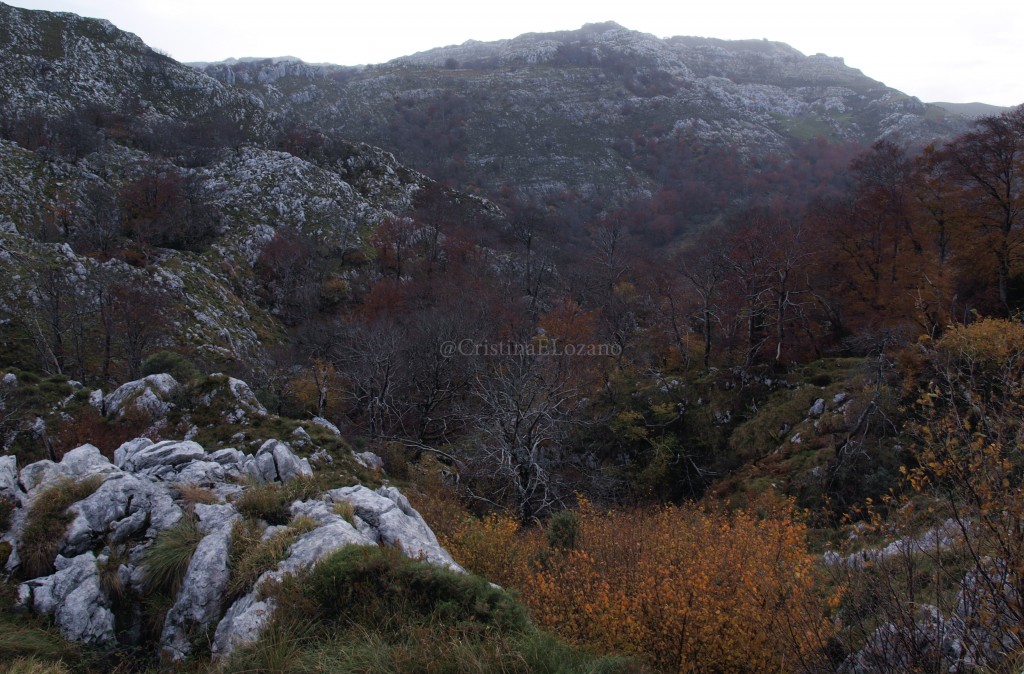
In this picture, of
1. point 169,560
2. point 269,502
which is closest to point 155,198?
point 269,502

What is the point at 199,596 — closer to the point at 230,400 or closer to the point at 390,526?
the point at 390,526

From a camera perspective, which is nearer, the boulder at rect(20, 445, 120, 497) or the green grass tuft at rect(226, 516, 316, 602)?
the green grass tuft at rect(226, 516, 316, 602)

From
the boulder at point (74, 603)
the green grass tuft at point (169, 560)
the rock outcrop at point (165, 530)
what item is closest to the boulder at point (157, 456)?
the rock outcrop at point (165, 530)

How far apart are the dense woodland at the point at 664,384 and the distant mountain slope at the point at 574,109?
42427mm

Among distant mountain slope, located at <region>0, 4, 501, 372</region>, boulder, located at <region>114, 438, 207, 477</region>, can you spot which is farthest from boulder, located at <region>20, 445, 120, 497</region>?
distant mountain slope, located at <region>0, 4, 501, 372</region>

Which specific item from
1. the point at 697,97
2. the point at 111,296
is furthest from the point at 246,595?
the point at 697,97

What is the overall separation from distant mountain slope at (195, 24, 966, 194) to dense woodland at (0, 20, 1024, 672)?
139 ft

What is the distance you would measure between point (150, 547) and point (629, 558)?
25.7ft

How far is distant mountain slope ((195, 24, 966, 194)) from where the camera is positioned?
8575cm

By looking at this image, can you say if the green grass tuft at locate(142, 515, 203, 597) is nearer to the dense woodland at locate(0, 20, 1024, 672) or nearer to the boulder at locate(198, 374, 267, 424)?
the dense woodland at locate(0, 20, 1024, 672)

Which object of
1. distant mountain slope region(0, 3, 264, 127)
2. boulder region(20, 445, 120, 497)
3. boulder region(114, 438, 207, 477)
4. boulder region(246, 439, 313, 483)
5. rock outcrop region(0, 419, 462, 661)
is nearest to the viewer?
rock outcrop region(0, 419, 462, 661)

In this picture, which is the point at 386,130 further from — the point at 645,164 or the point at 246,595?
the point at 246,595

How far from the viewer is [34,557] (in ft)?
21.3

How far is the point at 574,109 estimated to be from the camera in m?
99.8
